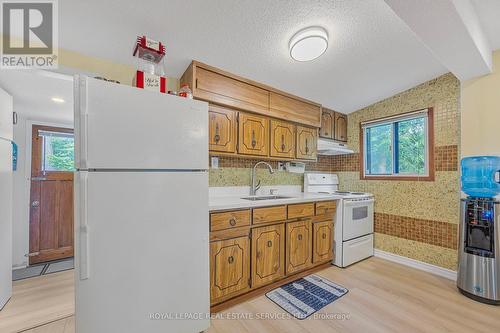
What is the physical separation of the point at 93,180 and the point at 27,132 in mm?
2669

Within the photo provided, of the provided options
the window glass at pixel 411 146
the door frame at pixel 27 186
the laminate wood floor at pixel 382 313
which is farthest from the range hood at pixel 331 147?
the door frame at pixel 27 186

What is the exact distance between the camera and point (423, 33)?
1527 millimetres

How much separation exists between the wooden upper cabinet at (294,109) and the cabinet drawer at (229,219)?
127cm

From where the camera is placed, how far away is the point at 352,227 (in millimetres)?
2779

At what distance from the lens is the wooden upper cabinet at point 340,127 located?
3.42m

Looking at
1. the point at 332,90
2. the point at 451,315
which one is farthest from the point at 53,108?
the point at 451,315

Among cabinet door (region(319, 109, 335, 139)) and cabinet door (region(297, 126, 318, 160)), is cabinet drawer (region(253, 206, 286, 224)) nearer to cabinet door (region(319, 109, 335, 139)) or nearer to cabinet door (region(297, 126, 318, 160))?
cabinet door (region(297, 126, 318, 160))

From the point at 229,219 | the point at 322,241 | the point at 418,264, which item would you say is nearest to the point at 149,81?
the point at 229,219

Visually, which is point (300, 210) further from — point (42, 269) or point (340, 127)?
point (42, 269)

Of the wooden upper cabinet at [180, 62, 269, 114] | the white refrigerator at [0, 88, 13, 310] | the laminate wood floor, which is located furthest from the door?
the wooden upper cabinet at [180, 62, 269, 114]

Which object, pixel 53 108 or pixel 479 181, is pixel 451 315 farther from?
pixel 53 108

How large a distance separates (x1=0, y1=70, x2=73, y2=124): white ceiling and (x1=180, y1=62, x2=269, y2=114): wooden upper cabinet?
1.00 metres

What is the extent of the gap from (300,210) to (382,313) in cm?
110

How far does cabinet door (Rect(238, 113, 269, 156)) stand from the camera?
2.32 meters
